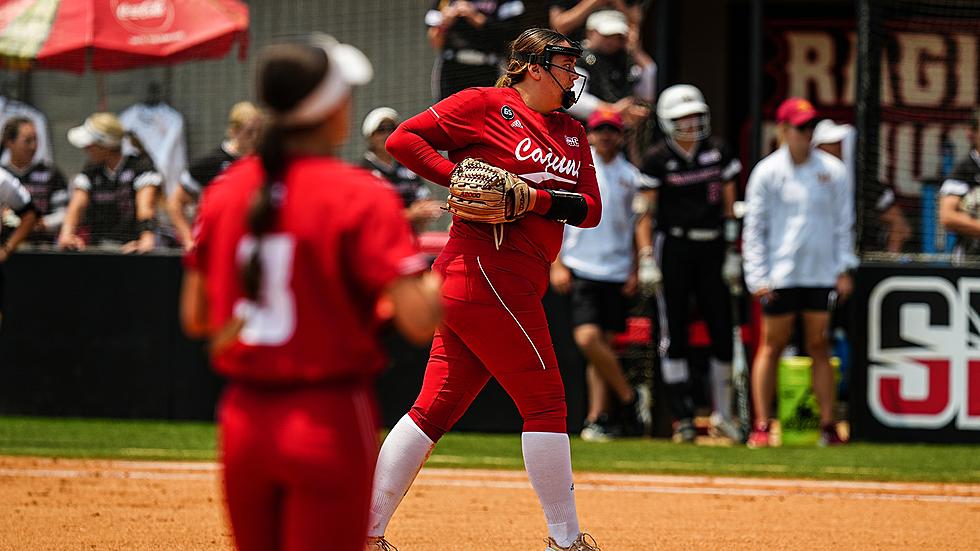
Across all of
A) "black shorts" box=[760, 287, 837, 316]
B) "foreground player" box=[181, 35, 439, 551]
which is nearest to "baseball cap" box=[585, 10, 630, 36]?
"black shorts" box=[760, 287, 837, 316]

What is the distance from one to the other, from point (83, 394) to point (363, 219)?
921cm

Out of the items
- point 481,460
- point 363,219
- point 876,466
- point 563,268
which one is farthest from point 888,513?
point 363,219

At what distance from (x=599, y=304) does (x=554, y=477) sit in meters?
5.77

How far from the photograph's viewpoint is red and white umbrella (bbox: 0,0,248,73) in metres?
13.1

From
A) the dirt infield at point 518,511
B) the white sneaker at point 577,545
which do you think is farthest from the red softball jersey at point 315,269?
the dirt infield at point 518,511

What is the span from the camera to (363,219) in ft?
10.8

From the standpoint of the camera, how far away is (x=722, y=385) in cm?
1102

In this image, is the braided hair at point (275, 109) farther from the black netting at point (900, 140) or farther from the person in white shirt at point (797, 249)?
the black netting at point (900, 140)

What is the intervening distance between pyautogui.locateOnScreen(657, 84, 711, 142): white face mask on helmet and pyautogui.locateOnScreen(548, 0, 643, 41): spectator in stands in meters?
1.19

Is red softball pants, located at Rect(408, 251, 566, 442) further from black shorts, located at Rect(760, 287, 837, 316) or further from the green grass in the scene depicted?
black shorts, located at Rect(760, 287, 837, 316)

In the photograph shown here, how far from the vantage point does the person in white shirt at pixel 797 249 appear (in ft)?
35.5

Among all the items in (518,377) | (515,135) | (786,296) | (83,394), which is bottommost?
(83,394)

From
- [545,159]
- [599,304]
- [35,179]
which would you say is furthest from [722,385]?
[35,179]

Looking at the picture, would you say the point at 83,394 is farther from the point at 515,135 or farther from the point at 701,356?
the point at 515,135
